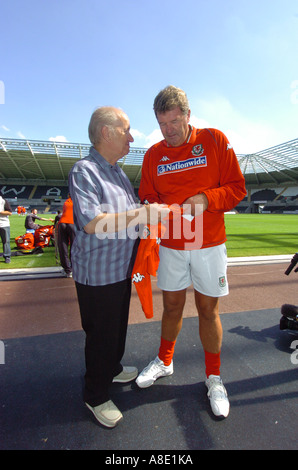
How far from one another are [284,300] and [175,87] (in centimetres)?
320

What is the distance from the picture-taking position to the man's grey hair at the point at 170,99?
151 centimetres

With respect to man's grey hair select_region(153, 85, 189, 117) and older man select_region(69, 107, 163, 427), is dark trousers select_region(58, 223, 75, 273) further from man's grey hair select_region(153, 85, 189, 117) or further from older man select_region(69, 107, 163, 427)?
man's grey hair select_region(153, 85, 189, 117)

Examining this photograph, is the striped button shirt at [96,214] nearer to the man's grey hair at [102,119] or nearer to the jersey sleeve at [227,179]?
the man's grey hair at [102,119]

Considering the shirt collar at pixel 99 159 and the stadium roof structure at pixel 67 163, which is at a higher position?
the stadium roof structure at pixel 67 163

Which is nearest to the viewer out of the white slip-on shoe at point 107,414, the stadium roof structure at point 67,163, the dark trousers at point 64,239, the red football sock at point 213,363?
→ the white slip-on shoe at point 107,414

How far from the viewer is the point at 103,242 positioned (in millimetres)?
1432

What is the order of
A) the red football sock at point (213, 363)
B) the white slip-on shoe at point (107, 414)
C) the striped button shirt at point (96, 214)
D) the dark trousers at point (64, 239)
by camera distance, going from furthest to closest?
the dark trousers at point (64, 239) < the red football sock at point (213, 363) < the white slip-on shoe at point (107, 414) < the striped button shirt at point (96, 214)

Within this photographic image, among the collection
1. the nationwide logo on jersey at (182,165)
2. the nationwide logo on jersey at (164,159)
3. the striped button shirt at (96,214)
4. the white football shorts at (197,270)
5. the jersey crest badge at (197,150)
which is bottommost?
the white football shorts at (197,270)

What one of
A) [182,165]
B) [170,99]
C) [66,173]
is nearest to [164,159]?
[182,165]

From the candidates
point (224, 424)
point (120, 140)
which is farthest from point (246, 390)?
point (120, 140)

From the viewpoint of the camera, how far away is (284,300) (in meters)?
3.54

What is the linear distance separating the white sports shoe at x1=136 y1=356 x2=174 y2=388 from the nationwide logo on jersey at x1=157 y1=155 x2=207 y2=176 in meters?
1.46

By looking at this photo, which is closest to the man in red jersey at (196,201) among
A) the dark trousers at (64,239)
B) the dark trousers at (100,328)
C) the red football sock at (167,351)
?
the red football sock at (167,351)

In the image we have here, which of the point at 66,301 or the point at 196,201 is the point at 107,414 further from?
the point at 66,301
